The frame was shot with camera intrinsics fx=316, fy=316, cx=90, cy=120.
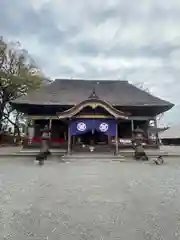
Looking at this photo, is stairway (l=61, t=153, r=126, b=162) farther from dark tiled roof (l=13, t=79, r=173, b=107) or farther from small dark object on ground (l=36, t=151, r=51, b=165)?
dark tiled roof (l=13, t=79, r=173, b=107)

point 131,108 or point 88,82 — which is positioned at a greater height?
point 88,82

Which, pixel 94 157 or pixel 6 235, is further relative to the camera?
pixel 94 157

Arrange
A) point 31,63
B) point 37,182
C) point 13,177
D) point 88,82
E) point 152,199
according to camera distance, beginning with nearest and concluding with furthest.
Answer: point 152,199
point 37,182
point 13,177
point 88,82
point 31,63

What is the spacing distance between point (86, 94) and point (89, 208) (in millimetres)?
18692

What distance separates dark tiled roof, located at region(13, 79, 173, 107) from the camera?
2172cm

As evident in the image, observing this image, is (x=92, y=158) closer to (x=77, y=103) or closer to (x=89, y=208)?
(x=77, y=103)

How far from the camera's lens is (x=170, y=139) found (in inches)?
2019

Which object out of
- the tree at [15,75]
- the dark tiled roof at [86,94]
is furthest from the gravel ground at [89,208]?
the tree at [15,75]

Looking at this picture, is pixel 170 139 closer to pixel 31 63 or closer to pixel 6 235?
pixel 31 63

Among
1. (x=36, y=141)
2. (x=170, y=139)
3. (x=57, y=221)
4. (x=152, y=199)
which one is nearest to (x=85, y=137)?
(x=36, y=141)

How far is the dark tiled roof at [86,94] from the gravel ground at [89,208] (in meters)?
12.7

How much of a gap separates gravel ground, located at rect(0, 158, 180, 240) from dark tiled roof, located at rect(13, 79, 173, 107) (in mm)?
12693

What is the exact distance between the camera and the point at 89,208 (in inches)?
225

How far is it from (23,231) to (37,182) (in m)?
4.39
